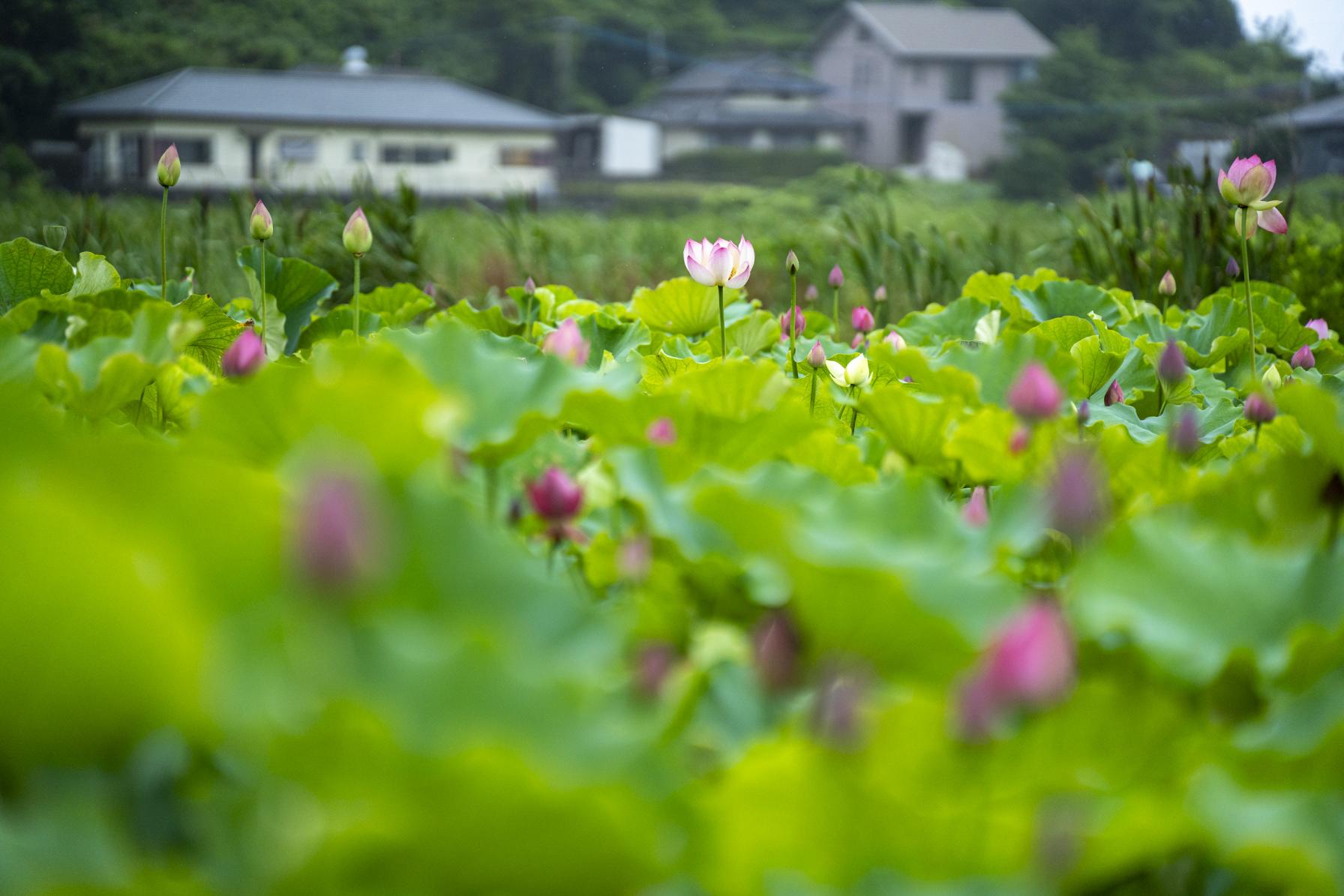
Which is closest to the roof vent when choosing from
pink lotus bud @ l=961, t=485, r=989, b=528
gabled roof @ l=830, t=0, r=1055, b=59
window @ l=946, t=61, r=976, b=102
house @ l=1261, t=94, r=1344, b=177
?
gabled roof @ l=830, t=0, r=1055, b=59

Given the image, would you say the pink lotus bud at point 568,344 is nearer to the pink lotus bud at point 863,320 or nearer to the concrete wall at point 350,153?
the pink lotus bud at point 863,320

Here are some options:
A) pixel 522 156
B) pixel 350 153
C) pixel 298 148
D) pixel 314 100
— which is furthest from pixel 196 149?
pixel 522 156

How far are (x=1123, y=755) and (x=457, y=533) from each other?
0.32m

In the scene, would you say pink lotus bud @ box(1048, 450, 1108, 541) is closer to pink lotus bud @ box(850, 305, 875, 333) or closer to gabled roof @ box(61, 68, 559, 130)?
pink lotus bud @ box(850, 305, 875, 333)

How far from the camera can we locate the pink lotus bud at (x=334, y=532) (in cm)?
40

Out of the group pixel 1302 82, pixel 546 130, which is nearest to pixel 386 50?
pixel 546 130

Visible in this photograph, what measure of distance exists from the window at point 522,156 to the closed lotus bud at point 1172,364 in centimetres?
3080

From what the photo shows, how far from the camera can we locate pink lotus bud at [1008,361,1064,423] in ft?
2.65

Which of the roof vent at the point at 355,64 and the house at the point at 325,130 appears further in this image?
the roof vent at the point at 355,64

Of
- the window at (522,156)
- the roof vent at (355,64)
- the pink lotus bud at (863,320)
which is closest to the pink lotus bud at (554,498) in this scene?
the pink lotus bud at (863,320)

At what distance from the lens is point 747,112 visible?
131 ft

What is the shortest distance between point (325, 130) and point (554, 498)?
3115 centimetres

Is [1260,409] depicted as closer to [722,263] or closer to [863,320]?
[722,263]

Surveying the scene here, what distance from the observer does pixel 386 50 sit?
37.5 m
